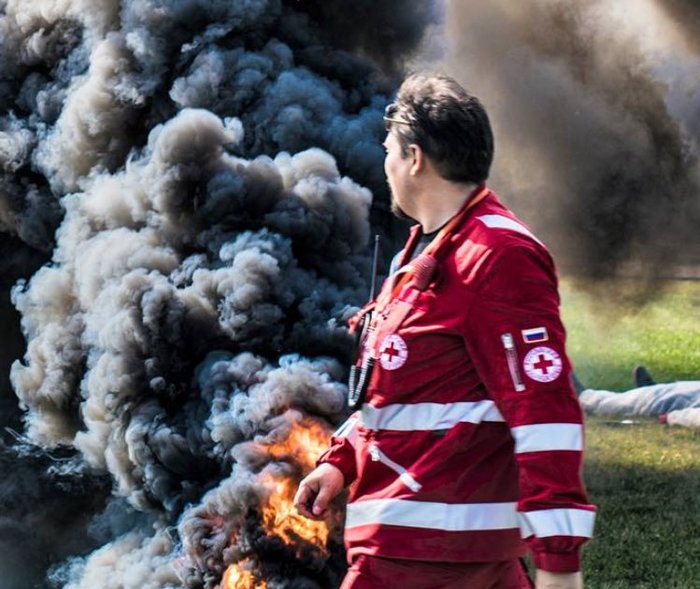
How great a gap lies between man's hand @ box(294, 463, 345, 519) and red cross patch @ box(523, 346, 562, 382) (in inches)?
33.7

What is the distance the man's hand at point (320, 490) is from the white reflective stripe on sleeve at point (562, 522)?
2.77 ft

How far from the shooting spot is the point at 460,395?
12.2 feet

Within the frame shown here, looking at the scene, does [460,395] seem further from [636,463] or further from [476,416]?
[636,463]

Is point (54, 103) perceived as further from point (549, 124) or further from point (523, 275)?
point (523, 275)

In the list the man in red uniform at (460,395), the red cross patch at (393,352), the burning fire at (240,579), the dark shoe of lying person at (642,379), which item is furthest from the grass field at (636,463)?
the red cross patch at (393,352)

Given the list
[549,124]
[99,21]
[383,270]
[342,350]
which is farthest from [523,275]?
[549,124]

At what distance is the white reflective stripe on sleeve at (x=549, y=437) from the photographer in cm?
348

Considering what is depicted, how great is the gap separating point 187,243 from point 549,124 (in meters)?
3.60

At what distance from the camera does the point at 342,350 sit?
8414 millimetres

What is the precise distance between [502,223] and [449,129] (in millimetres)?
288

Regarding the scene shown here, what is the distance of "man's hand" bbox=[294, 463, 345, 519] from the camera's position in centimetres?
416

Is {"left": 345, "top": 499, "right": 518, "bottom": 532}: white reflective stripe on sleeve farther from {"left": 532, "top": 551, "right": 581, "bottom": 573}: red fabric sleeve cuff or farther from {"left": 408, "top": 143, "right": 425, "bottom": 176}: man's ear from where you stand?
{"left": 408, "top": 143, "right": 425, "bottom": 176}: man's ear

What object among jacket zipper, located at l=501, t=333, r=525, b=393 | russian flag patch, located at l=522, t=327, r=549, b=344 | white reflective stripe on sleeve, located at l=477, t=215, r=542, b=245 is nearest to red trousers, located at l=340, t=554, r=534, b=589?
jacket zipper, located at l=501, t=333, r=525, b=393

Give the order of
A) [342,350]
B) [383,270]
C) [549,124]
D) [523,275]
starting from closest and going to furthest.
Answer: [523,275] → [342,350] → [383,270] → [549,124]
